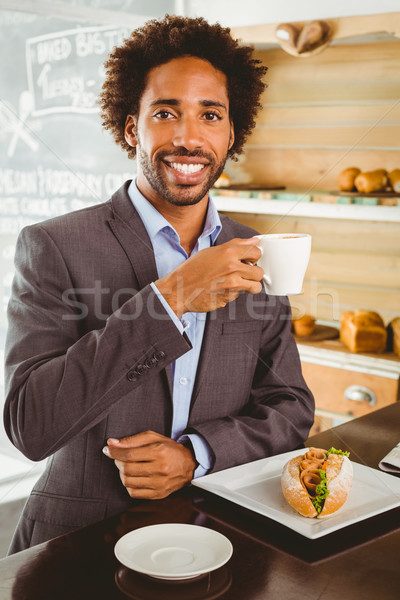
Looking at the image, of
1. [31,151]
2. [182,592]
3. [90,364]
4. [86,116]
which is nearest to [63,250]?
[90,364]

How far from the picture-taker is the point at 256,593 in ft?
2.58

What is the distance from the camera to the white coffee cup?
1159 mm

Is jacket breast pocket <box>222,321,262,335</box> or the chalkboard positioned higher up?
the chalkboard

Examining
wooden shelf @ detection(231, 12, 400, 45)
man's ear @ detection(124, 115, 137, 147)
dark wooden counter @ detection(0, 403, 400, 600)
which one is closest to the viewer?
dark wooden counter @ detection(0, 403, 400, 600)

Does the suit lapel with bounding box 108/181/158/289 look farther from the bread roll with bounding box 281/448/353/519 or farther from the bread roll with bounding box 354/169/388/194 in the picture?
the bread roll with bounding box 354/169/388/194

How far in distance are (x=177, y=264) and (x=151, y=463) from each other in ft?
1.51

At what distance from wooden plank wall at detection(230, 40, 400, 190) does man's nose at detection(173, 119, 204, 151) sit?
159cm

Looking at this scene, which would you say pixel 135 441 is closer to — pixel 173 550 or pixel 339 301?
pixel 173 550

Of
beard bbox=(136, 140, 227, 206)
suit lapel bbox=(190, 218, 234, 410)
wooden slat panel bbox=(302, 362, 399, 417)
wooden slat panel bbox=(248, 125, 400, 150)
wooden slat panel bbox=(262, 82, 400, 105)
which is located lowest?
wooden slat panel bbox=(302, 362, 399, 417)

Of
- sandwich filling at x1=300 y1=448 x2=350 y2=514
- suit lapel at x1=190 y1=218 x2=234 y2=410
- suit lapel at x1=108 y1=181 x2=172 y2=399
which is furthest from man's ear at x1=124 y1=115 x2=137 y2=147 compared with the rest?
sandwich filling at x1=300 y1=448 x2=350 y2=514

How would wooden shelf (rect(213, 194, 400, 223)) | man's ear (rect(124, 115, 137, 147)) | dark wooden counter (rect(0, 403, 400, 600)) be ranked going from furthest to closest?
1. wooden shelf (rect(213, 194, 400, 223))
2. man's ear (rect(124, 115, 137, 147))
3. dark wooden counter (rect(0, 403, 400, 600))

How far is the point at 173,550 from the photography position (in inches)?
33.5

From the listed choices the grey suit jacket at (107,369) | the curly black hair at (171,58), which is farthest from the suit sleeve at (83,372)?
the curly black hair at (171,58)

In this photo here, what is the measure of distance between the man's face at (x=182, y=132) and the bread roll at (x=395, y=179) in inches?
50.3
